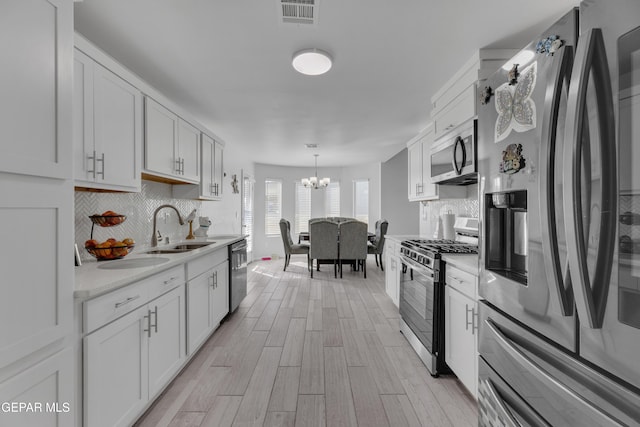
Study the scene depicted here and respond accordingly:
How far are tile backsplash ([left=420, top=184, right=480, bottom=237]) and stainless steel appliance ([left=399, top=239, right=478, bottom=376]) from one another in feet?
1.94

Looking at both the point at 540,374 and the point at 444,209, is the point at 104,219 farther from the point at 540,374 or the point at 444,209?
the point at 444,209

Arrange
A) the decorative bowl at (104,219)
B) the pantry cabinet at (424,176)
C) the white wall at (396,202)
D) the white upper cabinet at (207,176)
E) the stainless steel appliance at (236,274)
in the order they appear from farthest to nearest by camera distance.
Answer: the white wall at (396,202), the white upper cabinet at (207,176), the stainless steel appliance at (236,274), the pantry cabinet at (424,176), the decorative bowl at (104,219)

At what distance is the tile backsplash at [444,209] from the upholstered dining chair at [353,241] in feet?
4.51

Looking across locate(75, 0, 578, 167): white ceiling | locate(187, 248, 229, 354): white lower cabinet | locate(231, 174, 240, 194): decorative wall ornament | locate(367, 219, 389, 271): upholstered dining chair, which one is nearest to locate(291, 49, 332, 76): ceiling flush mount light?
locate(75, 0, 578, 167): white ceiling

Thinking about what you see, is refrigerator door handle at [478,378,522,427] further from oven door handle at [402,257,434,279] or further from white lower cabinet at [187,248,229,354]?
white lower cabinet at [187,248,229,354]

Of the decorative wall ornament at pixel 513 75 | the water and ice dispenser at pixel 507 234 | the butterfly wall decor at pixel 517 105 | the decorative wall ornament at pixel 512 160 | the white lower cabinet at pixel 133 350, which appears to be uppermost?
the decorative wall ornament at pixel 513 75

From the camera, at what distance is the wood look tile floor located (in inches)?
68.6

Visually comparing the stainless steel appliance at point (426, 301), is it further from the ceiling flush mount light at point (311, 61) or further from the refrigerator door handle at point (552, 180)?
the ceiling flush mount light at point (311, 61)

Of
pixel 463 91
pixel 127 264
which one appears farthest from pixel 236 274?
pixel 463 91

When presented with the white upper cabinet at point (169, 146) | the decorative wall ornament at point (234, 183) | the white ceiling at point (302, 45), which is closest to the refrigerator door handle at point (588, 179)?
the white ceiling at point (302, 45)

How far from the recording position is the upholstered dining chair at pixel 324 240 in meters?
5.29

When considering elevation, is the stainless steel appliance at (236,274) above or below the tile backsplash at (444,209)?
below

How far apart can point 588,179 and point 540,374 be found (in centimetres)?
62

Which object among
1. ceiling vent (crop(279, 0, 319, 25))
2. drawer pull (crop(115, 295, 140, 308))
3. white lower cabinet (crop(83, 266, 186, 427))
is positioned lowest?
white lower cabinet (crop(83, 266, 186, 427))
